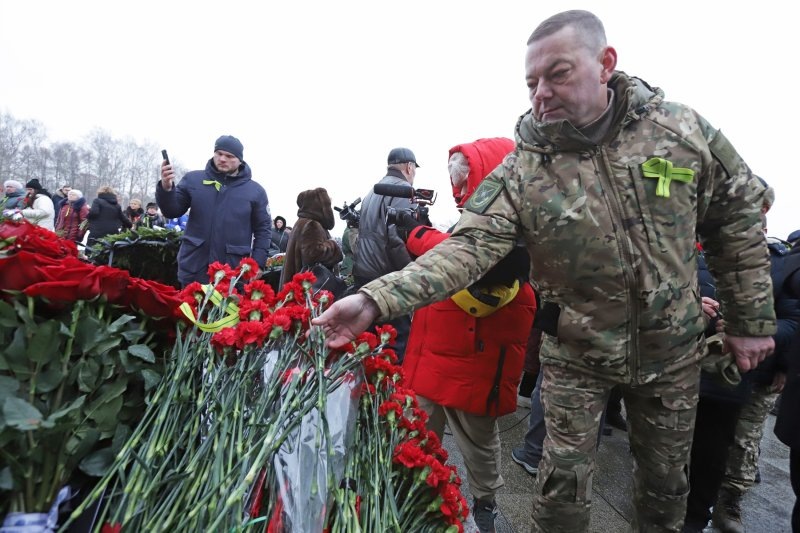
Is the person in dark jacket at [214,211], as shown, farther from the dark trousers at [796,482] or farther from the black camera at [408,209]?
the dark trousers at [796,482]

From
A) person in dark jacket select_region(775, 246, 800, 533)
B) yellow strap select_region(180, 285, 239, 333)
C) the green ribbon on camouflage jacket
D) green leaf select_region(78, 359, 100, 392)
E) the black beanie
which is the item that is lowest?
person in dark jacket select_region(775, 246, 800, 533)

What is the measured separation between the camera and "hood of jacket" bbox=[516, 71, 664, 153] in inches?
71.7

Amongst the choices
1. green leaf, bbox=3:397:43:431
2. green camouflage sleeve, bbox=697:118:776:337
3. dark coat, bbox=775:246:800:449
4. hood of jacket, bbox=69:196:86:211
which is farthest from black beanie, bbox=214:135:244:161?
hood of jacket, bbox=69:196:86:211

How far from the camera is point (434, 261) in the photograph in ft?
5.64

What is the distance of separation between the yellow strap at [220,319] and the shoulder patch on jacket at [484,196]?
98 centimetres

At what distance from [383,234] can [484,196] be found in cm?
210

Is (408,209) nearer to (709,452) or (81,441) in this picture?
(81,441)

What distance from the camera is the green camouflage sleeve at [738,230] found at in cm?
190

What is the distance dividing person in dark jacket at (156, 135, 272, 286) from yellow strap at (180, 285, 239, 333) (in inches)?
122

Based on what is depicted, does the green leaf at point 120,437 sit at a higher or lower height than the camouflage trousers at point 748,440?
higher

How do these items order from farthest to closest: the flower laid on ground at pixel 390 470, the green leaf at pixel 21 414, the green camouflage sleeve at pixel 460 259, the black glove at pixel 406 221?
1. the black glove at pixel 406 221
2. the green camouflage sleeve at pixel 460 259
3. the flower laid on ground at pixel 390 470
4. the green leaf at pixel 21 414

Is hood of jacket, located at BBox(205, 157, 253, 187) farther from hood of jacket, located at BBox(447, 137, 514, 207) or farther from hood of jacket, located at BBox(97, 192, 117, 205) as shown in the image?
hood of jacket, located at BBox(97, 192, 117, 205)

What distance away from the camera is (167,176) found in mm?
3945

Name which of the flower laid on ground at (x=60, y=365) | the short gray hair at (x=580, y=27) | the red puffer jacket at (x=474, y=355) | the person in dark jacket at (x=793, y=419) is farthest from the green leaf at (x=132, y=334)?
the person in dark jacket at (x=793, y=419)
